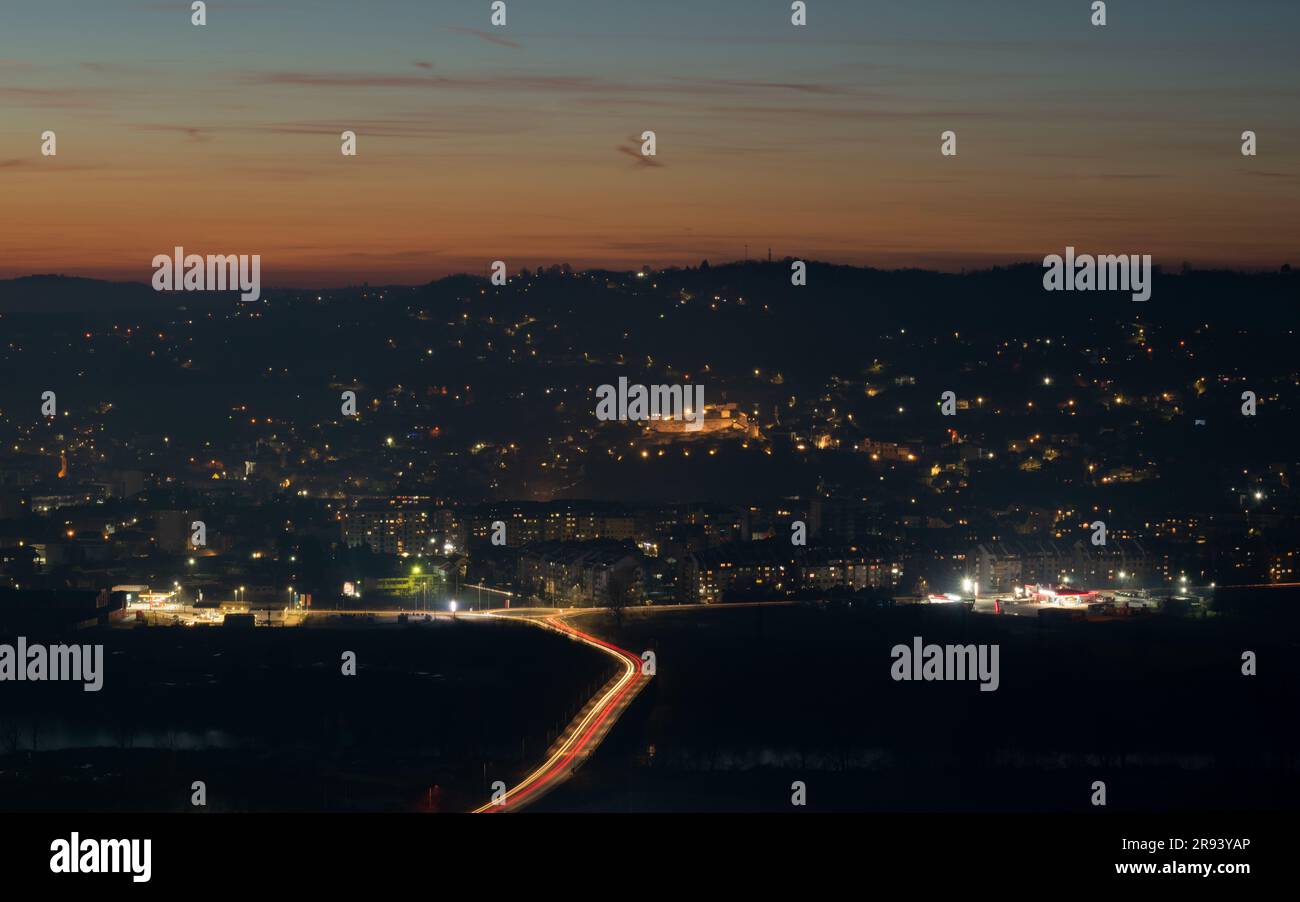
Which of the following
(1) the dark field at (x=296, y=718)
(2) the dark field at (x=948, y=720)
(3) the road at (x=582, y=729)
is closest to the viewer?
(3) the road at (x=582, y=729)

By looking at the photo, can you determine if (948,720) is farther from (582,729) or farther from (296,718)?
(296,718)

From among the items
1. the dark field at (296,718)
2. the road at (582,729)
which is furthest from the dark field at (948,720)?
the dark field at (296,718)

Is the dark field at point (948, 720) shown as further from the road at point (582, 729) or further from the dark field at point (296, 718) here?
the dark field at point (296, 718)

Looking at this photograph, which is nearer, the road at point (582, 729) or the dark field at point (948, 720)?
the road at point (582, 729)

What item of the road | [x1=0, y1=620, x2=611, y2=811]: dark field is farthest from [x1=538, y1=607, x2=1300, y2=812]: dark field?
[x1=0, y1=620, x2=611, y2=811]: dark field

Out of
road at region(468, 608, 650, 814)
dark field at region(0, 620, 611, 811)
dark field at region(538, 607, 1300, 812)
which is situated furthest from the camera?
dark field at region(538, 607, 1300, 812)

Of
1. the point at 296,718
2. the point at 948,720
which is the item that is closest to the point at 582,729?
the point at 296,718

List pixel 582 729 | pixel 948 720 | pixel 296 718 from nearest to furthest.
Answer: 1. pixel 582 729
2. pixel 948 720
3. pixel 296 718

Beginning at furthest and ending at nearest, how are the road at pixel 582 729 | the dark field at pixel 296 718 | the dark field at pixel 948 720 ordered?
the dark field at pixel 948 720 < the dark field at pixel 296 718 < the road at pixel 582 729

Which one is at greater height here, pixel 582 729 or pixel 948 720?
pixel 582 729

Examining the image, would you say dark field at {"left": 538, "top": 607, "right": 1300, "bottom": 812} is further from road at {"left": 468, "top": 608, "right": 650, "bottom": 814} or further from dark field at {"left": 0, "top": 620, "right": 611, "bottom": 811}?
dark field at {"left": 0, "top": 620, "right": 611, "bottom": 811}
